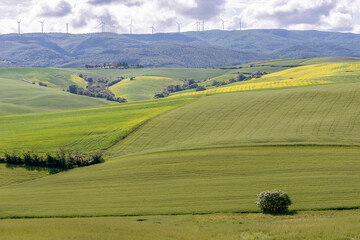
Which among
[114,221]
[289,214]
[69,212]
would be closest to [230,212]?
[289,214]

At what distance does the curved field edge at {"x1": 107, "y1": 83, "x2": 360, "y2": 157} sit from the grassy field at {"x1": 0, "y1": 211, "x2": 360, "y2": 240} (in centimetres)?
2717

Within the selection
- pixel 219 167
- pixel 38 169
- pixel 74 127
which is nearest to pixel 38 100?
pixel 74 127

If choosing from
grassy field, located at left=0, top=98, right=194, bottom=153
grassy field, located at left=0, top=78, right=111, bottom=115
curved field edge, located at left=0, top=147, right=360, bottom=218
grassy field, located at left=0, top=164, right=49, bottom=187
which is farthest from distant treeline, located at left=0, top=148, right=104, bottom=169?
grassy field, located at left=0, top=78, right=111, bottom=115

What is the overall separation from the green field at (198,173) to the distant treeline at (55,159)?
2.36 meters

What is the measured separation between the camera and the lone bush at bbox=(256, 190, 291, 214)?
121 ft

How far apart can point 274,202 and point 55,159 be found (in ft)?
134

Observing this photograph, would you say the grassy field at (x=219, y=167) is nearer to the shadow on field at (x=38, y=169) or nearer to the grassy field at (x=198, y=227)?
the grassy field at (x=198, y=227)

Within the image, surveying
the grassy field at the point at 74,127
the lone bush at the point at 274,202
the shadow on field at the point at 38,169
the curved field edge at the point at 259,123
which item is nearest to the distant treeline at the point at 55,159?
the shadow on field at the point at 38,169

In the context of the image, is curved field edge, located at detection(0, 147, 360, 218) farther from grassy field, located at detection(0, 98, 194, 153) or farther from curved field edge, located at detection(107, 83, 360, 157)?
grassy field, located at detection(0, 98, 194, 153)

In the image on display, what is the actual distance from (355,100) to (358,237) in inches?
2478

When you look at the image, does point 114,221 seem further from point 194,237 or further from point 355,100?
point 355,100

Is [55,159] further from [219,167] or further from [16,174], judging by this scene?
[219,167]

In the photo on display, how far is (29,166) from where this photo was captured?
216 ft

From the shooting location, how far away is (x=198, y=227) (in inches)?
1309
